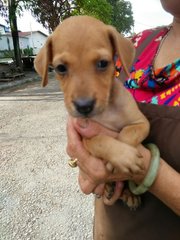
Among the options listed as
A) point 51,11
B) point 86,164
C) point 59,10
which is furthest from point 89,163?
point 59,10

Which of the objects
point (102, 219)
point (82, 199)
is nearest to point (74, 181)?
point (82, 199)

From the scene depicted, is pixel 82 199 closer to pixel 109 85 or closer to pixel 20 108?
pixel 109 85

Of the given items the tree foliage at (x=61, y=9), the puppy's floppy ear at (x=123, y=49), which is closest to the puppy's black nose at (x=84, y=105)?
the puppy's floppy ear at (x=123, y=49)

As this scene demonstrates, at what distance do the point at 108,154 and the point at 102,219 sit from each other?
0.42 m

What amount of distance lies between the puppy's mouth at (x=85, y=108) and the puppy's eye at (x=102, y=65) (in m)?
0.17

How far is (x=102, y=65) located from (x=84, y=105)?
0.22 metres

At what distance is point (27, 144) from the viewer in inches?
224

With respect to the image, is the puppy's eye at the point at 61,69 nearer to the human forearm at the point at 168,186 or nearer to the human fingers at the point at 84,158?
the human fingers at the point at 84,158

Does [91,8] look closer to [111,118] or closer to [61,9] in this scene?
[61,9]

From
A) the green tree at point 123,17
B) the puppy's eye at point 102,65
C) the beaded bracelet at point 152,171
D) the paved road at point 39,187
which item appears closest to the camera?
the beaded bracelet at point 152,171

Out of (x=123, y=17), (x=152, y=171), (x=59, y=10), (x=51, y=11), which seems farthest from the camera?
(x=123, y=17)

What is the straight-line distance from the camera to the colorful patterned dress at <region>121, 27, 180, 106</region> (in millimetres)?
1615

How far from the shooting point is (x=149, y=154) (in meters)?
1.54

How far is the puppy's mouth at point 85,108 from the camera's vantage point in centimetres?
155
